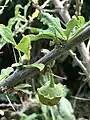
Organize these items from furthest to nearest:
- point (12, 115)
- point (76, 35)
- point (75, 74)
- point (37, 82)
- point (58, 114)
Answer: point (75, 74) → point (37, 82) → point (12, 115) → point (58, 114) → point (76, 35)

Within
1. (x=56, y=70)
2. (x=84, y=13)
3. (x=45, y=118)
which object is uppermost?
(x=84, y=13)

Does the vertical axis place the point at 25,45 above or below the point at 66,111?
above

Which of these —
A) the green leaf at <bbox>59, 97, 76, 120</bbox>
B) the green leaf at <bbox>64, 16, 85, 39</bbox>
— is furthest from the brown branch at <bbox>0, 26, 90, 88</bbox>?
the green leaf at <bbox>59, 97, 76, 120</bbox>

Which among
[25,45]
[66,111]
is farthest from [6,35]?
[66,111]

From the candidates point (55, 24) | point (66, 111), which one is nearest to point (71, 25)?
point (55, 24)

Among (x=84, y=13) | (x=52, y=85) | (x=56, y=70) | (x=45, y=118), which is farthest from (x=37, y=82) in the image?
(x=52, y=85)

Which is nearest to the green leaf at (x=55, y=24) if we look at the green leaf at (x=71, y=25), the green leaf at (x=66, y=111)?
the green leaf at (x=71, y=25)

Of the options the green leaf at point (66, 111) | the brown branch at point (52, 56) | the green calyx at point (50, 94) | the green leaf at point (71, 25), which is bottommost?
the green leaf at point (66, 111)

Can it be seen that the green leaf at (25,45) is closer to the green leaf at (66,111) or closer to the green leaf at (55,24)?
the green leaf at (55,24)

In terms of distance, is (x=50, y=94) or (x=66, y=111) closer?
(x=50, y=94)

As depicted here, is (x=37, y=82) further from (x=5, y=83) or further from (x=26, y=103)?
(x=5, y=83)

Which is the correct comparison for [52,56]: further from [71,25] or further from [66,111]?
[66,111]
